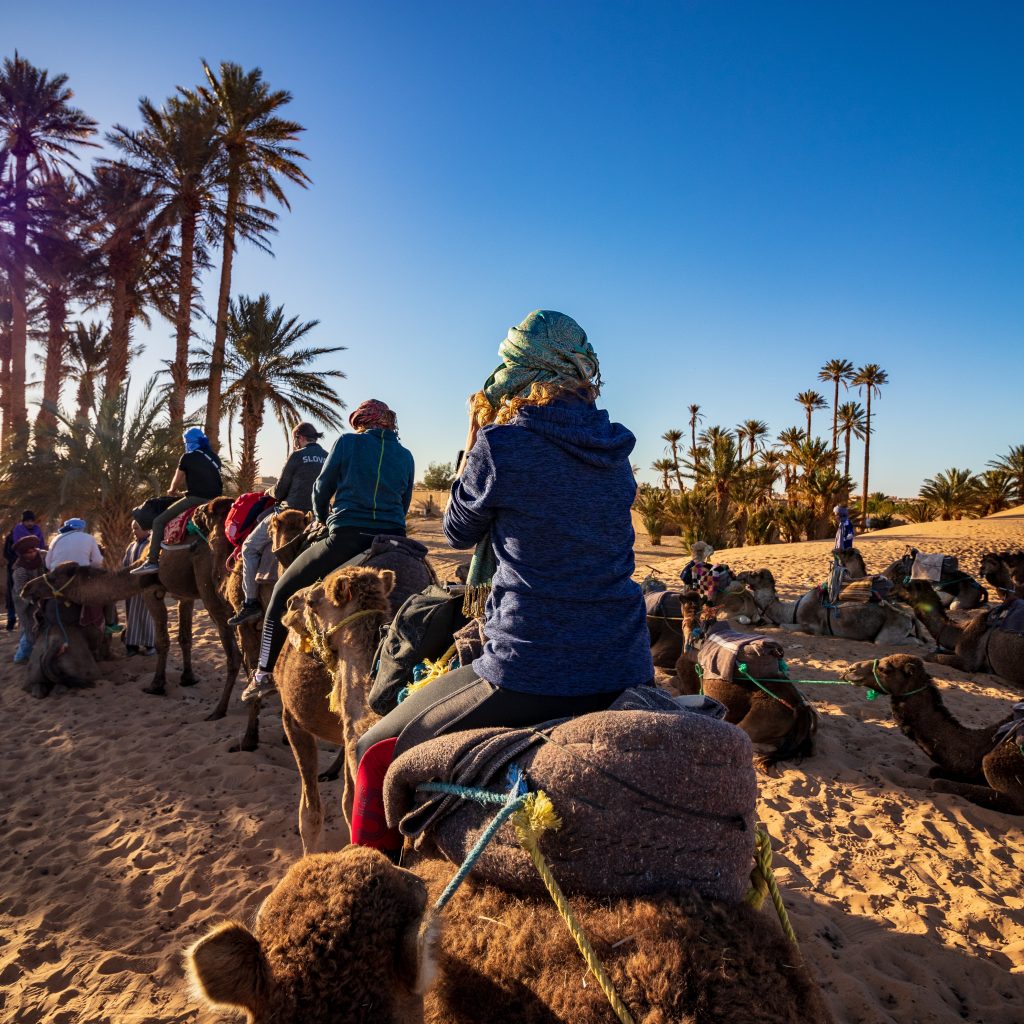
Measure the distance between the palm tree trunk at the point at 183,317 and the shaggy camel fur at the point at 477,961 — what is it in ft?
71.2

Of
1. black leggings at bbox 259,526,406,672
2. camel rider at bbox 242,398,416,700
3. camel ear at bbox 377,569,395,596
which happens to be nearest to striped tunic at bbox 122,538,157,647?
camel rider at bbox 242,398,416,700

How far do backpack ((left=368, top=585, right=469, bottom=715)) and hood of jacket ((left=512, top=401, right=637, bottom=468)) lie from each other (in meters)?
1.16

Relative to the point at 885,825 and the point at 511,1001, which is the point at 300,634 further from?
the point at 885,825

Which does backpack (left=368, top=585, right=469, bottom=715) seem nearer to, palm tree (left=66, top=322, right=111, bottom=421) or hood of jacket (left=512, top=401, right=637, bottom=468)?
hood of jacket (left=512, top=401, right=637, bottom=468)

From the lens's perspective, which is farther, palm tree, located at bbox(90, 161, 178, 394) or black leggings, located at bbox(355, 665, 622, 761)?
palm tree, located at bbox(90, 161, 178, 394)

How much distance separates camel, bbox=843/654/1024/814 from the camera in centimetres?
520

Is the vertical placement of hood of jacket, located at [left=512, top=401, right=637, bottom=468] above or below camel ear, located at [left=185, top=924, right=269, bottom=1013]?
above

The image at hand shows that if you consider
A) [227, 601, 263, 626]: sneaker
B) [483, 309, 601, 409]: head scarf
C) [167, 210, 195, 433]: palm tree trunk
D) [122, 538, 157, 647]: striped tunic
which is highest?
[167, 210, 195, 433]: palm tree trunk

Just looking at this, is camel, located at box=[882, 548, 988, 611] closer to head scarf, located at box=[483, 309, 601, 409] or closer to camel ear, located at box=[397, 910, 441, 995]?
head scarf, located at box=[483, 309, 601, 409]

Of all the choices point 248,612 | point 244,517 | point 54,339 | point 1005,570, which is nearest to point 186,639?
point 244,517

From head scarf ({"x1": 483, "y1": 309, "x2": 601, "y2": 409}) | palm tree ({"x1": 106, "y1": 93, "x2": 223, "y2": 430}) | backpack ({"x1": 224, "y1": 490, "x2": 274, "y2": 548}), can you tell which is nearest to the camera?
head scarf ({"x1": 483, "y1": 309, "x2": 601, "y2": 409})

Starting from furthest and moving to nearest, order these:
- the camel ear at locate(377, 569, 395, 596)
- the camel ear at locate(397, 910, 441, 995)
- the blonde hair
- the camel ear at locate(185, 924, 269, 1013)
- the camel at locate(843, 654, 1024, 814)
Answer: the camel at locate(843, 654, 1024, 814) < the camel ear at locate(377, 569, 395, 596) < the blonde hair < the camel ear at locate(397, 910, 441, 995) < the camel ear at locate(185, 924, 269, 1013)

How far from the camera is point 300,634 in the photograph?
3742 mm

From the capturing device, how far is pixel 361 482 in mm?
4566
